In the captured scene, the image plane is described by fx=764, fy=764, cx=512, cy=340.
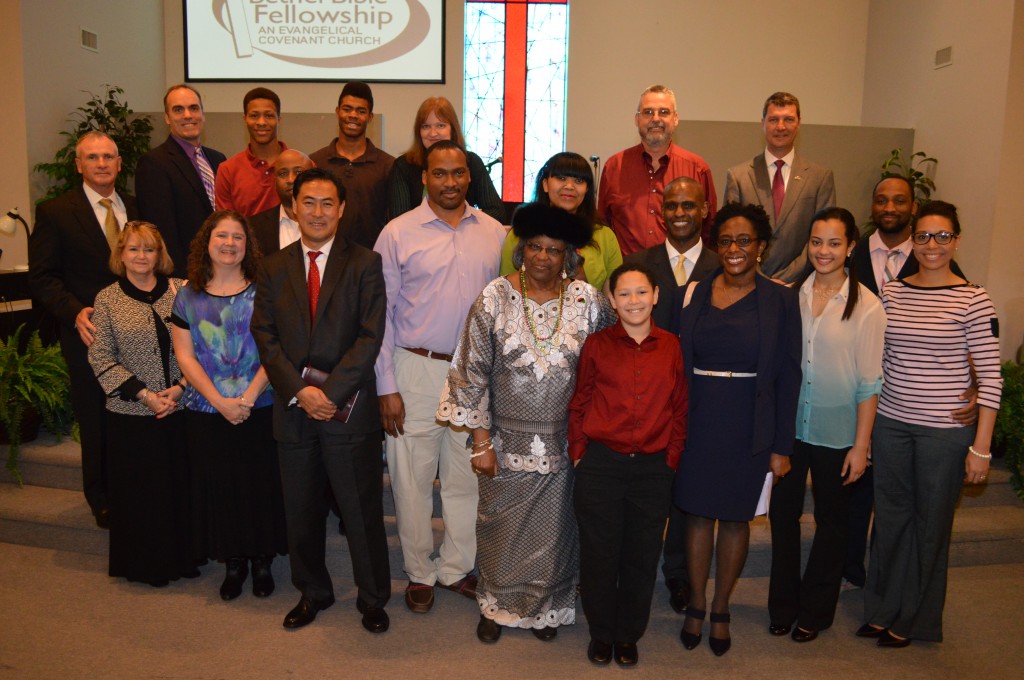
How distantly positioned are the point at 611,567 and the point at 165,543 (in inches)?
82.3

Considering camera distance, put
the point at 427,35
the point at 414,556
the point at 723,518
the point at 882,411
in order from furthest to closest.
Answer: the point at 427,35
the point at 414,556
the point at 882,411
the point at 723,518

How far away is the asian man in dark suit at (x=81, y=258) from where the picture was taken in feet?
11.9

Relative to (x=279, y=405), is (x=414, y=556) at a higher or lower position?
lower

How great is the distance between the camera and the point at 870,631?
328cm

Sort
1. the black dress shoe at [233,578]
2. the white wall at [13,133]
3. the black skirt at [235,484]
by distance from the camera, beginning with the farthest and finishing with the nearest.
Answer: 1. the white wall at [13,133]
2. the black dress shoe at [233,578]
3. the black skirt at [235,484]

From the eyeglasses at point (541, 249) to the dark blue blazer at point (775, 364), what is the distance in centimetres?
57

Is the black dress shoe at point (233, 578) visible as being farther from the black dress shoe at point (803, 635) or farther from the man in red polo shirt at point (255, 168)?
the black dress shoe at point (803, 635)

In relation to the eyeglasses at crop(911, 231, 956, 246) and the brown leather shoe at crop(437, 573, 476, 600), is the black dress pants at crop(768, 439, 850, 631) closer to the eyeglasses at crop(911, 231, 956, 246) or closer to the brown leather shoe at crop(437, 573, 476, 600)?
the eyeglasses at crop(911, 231, 956, 246)

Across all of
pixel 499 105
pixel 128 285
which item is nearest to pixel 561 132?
pixel 499 105

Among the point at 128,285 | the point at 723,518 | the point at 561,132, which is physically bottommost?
the point at 723,518

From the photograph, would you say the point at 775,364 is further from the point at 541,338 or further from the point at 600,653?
the point at 600,653

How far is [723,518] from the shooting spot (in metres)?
2.93

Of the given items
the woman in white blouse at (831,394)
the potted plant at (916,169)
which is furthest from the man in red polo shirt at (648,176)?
the potted plant at (916,169)

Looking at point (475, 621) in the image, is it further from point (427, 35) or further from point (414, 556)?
point (427, 35)
